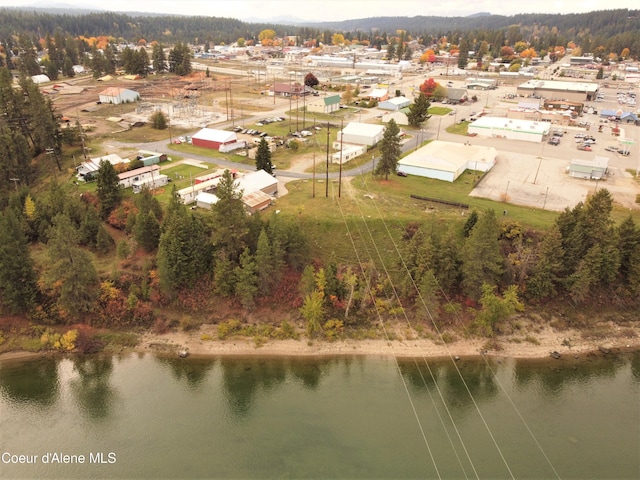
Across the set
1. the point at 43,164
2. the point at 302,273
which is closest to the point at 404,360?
the point at 302,273

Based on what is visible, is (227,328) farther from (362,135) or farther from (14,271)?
(362,135)

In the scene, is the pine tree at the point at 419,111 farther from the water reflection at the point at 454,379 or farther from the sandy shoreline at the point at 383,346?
the water reflection at the point at 454,379

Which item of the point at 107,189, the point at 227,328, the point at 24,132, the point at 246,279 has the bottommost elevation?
the point at 227,328

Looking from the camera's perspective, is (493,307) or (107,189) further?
(107,189)

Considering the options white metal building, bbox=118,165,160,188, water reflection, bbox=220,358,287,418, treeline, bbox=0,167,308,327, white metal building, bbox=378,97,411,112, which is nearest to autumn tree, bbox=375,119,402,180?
treeline, bbox=0,167,308,327

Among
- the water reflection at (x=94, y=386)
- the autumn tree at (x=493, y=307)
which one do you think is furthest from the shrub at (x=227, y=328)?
the autumn tree at (x=493, y=307)

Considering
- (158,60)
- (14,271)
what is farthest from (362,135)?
(158,60)

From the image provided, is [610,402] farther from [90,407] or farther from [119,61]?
[119,61]
